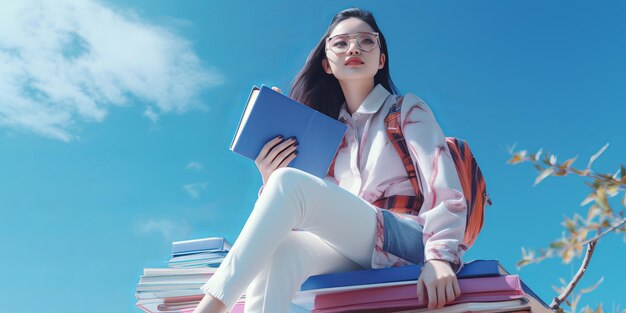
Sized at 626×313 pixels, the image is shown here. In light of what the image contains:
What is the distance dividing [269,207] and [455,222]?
0.62 m

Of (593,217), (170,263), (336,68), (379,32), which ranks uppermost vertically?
(379,32)

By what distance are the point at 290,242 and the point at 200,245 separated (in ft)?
2.49

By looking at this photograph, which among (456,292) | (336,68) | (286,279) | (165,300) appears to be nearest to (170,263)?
(165,300)

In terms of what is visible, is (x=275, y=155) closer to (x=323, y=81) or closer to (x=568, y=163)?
(x=323, y=81)

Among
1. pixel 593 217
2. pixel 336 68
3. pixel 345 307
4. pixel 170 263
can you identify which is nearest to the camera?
pixel 593 217

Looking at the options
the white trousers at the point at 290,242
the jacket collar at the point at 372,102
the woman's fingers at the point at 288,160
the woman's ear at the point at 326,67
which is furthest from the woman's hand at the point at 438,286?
the woman's ear at the point at 326,67

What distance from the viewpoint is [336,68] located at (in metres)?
2.80

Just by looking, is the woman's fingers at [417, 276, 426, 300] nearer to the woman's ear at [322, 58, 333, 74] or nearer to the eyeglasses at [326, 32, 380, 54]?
the eyeglasses at [326, 32, 380, 54]

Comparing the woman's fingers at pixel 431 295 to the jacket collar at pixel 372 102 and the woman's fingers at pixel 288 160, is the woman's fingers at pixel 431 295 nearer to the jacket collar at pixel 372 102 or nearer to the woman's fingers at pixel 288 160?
the woman's fingers at pixel 288 160

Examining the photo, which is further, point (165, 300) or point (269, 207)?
point (165, 300)

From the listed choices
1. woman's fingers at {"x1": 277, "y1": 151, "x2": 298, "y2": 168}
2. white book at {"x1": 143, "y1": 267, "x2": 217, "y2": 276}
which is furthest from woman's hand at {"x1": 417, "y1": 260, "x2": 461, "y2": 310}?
white book at {"x1": 143, "y1": 267, "x2": 217, "y2": 276}

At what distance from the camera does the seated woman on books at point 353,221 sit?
185 centimetres

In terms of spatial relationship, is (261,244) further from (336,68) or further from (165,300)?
(336,68)

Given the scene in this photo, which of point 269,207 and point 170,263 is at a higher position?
Answer: point 170,263
